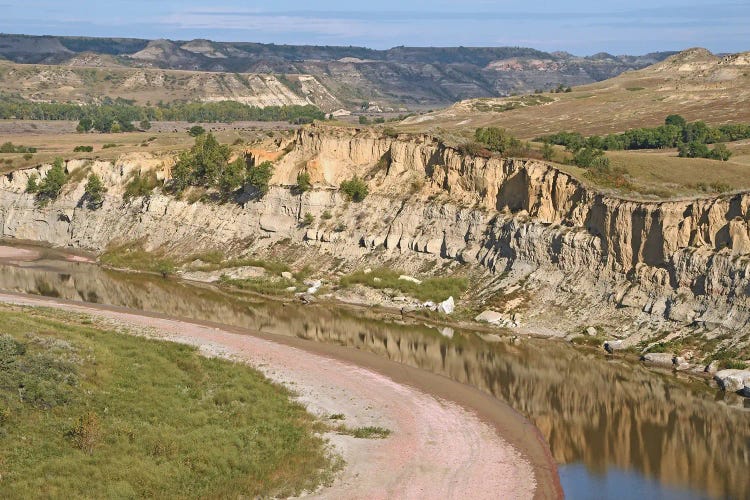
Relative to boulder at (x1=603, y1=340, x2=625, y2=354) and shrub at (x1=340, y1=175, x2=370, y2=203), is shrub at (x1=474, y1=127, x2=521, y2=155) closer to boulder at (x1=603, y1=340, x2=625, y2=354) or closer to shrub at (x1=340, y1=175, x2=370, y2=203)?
shrub at (x1=340, y1=175, x2=370, y2=203)

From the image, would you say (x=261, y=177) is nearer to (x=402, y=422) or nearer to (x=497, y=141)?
(x=497, y=141)

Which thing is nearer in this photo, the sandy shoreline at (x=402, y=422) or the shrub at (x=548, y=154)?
the sandy shoreline at (x=402, y=422)

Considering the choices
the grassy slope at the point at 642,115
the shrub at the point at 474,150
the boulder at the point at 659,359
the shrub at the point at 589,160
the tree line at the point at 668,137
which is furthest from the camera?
the tree line at the point at 668,137

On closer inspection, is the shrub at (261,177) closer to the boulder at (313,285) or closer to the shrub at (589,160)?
the boulder at (313,285)

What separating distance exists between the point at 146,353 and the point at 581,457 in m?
18.7

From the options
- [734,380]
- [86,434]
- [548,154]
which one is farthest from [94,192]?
[734,380]

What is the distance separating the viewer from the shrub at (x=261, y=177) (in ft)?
236

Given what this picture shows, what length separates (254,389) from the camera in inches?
1483

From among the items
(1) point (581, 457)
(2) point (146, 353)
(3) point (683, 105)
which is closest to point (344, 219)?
(2) point (146, 353)

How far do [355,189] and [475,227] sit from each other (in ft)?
36.8

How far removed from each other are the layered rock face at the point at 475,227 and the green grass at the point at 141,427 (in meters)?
20.4

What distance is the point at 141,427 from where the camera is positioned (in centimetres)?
3047

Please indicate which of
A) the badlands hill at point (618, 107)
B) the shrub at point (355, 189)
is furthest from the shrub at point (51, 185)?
the badlands hill at point (618, 107)

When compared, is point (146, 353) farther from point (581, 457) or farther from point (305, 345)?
point (581, 457)
